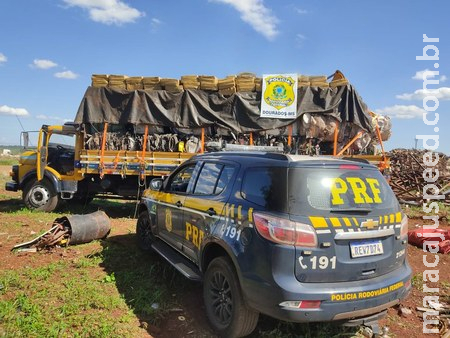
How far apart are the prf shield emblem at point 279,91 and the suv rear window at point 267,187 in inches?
233

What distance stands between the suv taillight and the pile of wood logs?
11.3 m

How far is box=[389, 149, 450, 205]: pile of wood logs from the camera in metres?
13.3

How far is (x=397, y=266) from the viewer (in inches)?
131

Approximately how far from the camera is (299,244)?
9.19 feet

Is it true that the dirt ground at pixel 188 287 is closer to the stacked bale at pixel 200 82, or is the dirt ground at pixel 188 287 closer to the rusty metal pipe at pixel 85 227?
the rusty metal pipe at pixel 85 227

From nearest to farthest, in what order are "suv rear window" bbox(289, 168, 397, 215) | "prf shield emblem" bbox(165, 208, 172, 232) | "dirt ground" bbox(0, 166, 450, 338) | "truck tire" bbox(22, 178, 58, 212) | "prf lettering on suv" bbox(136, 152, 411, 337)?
"prf lettering on suv" bbox(136, 152, 411, 337)
"suv rear window" bbox(289, 168, 397, 215)
"dirt ground" bbox(0, 166, 450, 338)
"prf shield emblem" bbox(165, 208, 172, 232)
"truck tire" bbox(22, 178, 58, 212)

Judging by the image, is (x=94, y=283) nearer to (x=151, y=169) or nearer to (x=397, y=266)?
(x=397, y=266)

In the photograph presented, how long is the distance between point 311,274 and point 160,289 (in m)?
2.43

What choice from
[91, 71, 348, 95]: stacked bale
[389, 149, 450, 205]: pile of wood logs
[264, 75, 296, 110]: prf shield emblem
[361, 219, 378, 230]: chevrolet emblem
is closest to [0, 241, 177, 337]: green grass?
[361, 219, 378, 230]: chevrolet emblem

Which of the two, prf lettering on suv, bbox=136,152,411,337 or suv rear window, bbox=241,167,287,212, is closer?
prf lettering on suv, bbox=136,152,411,337

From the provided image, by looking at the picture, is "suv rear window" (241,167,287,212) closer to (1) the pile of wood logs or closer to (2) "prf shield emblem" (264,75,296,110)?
(2) "prf shield emblem" (264,75,296,110)

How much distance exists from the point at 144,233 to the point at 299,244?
3.88 meters

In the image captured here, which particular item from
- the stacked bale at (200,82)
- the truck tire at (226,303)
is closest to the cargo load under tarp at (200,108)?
the stacked bale at (200,82)

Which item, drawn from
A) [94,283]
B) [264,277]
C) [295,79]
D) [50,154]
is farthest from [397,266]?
[50,154]
